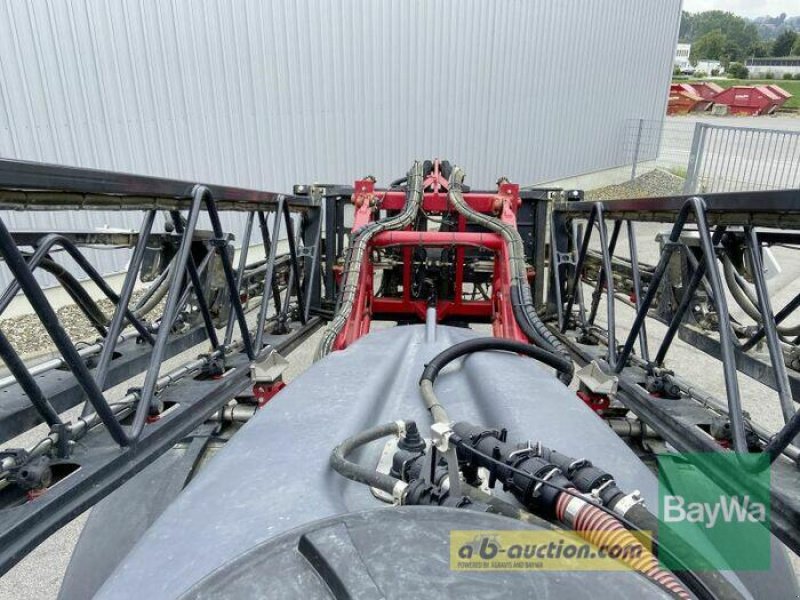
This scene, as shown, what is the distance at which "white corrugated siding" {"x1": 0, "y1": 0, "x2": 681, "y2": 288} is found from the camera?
18.0 feet

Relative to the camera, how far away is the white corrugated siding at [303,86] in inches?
216

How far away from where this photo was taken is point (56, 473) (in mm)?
1563

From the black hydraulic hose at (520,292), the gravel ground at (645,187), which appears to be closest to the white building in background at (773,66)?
the gravel ground at (645,187)

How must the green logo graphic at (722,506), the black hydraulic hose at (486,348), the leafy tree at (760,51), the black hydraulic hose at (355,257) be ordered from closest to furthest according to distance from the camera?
1. the green logo graphic at (722,506)
2. the black hydraulic hose at (486,348)
3. the black hydraulic hose at (355,257)
4. the leafy tree at (760,51)

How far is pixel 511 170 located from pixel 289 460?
11.2 meters

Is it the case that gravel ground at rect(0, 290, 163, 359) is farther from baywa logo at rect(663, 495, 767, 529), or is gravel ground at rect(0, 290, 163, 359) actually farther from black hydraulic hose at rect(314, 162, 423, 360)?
baywa logo at rect(663, 495, 767, 529)

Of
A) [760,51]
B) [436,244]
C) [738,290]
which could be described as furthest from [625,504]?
[760,51]

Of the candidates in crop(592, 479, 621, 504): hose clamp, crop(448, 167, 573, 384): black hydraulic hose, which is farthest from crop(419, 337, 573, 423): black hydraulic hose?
crop(592, 479, 621, 504): hose clamp

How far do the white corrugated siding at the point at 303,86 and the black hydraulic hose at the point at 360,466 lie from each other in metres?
5.84

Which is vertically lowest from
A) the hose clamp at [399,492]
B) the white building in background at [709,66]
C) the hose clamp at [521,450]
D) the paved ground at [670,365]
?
the paved ground at [670,365]

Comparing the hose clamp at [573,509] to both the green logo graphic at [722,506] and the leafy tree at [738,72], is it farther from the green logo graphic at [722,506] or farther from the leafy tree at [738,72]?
the leafy tree at [738,72]

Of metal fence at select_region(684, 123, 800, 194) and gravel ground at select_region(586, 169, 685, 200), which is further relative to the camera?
gravel ground at select_region(586, 169, 685, 200)

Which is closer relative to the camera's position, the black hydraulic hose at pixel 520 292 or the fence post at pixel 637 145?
the black hydraulic hose at pixel 520 292

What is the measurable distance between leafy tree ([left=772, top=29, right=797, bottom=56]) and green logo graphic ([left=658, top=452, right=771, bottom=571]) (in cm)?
9991
